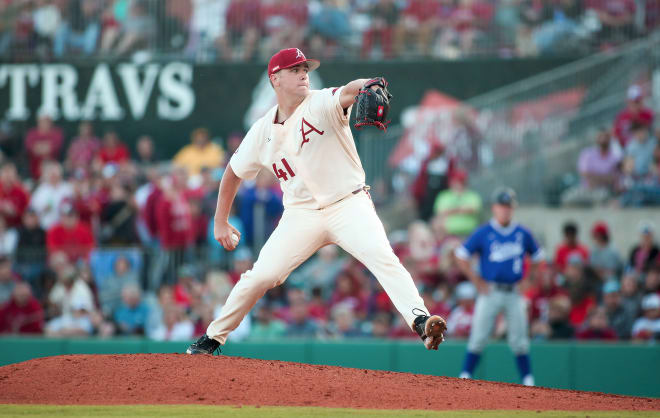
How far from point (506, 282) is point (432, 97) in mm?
6439

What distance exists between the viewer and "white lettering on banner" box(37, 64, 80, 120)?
1764 centimetres

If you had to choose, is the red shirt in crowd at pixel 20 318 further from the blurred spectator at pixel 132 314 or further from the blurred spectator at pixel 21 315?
the blurred spectator at pixel 132 314

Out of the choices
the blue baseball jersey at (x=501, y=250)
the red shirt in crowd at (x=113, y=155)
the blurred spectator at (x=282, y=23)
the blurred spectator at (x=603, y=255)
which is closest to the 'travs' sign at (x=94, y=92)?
the red shirt in crowd at (x=113, y=155)

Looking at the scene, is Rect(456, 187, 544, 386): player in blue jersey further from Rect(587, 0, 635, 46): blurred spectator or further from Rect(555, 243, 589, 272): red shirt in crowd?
Rect(587, 0, 635, 46): blurred spectator

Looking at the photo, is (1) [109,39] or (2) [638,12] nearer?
(2) [638,12]

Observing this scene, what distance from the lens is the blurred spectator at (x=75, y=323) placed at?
13219mm

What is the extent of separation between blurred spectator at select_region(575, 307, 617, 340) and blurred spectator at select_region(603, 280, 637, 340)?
0.08m

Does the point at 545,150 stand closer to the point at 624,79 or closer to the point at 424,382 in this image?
the point at 624,79

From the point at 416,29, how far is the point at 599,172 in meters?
4.16

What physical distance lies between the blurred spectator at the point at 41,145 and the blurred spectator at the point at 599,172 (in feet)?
27.6

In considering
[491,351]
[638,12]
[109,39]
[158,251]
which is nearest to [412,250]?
[491,351]

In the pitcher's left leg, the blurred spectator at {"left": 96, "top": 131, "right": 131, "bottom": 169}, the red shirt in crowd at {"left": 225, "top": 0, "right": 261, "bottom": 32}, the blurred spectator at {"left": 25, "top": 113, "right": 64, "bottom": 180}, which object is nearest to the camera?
the pitcher's left leg

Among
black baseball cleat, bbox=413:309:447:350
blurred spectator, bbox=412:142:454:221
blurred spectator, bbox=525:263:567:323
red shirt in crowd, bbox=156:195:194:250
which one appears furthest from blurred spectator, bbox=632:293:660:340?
red shirt in crowd, bbox=156:195:194:250

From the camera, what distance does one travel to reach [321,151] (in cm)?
714
